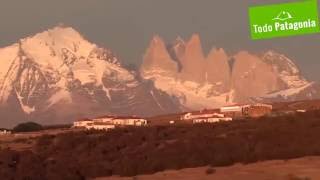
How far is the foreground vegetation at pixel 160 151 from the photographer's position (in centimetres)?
4138

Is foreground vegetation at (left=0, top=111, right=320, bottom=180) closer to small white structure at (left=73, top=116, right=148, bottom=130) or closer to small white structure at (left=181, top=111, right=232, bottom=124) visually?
small white structure at (left=181, top=111, right=232, bottom=124)

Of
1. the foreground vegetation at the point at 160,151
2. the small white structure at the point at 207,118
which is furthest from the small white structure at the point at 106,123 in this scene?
the foreground vegetation at the point at 160,151

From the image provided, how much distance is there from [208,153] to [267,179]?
1010 cm

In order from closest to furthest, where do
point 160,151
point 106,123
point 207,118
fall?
point 160,151 → point 207,118 → point 106,123

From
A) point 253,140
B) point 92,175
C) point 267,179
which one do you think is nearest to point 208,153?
point 253,140

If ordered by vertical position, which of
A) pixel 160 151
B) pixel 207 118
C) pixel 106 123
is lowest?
pixel 160 151

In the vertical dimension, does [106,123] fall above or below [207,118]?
above

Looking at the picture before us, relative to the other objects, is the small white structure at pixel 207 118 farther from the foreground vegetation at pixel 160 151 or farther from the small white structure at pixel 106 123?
the foreground vegetation at pixel 160 151

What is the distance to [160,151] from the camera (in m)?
46.9

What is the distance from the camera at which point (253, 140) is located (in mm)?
45875

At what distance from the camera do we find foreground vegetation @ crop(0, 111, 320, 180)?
136ft

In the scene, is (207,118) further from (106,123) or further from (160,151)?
(160,151)

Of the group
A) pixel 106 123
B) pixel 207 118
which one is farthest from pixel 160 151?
pixel 106 123

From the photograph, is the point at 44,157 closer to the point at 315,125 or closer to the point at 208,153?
the point at 208,153
